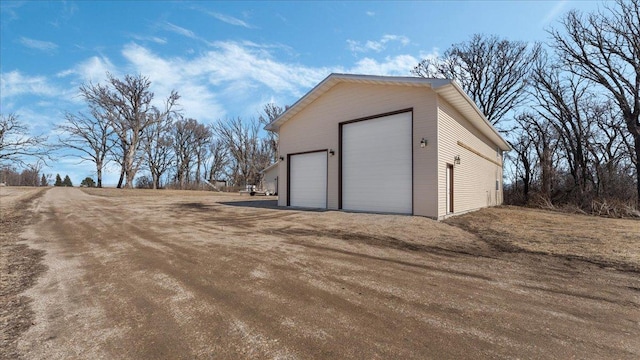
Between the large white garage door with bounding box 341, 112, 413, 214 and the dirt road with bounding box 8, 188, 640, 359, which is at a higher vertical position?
the large white garage door with bounding box 341, 112, 413, 214

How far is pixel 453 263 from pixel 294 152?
10998mm

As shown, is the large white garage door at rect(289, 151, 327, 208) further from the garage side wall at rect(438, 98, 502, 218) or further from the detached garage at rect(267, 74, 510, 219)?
the garage side wall at rect(438, 98, 502, 218)

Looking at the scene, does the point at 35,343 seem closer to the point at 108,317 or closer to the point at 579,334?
the point at 108,317

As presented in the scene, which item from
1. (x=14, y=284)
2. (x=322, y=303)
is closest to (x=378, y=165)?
(x=322, y=303)

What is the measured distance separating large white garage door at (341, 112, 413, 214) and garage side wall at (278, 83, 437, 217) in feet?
0.88

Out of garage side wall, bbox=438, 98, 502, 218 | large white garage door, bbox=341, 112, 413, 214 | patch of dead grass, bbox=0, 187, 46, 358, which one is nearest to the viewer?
patch of dead grass, bbox=0, 187, 46, 358

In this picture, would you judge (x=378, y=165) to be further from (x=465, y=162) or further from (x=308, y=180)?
(x=465, y=162)

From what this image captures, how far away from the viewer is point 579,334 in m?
2.47

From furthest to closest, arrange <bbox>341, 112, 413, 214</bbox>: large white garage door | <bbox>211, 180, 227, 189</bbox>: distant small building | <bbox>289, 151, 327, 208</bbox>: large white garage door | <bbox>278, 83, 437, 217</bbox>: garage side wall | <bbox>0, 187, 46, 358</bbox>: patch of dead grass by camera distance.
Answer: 1. <bbox>211, 180, 227, 189</bbox>: distant small building
2. <bbox>289, 151, 327, 208</bbox>: large white garage door
3. <bbox>341, 112, 413, 214</bbox>: large white garage door
4. <bbox>278, 83, 437, 217</bbox>: garage side wall
5. <bbox>0, 187, 46, 358</bbox>: patch of dead grass

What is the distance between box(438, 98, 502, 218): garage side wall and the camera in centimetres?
1048

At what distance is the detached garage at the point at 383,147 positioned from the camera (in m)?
10.2

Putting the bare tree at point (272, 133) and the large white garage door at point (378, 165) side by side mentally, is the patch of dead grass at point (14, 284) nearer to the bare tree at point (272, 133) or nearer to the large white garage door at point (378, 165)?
the large white garage door at point (378, 165)

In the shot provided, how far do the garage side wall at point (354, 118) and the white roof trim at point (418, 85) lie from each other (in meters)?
0.23

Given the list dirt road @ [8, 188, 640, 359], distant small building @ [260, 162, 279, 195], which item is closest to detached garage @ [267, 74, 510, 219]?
dirt road @ [8, 188, 640, 359]
